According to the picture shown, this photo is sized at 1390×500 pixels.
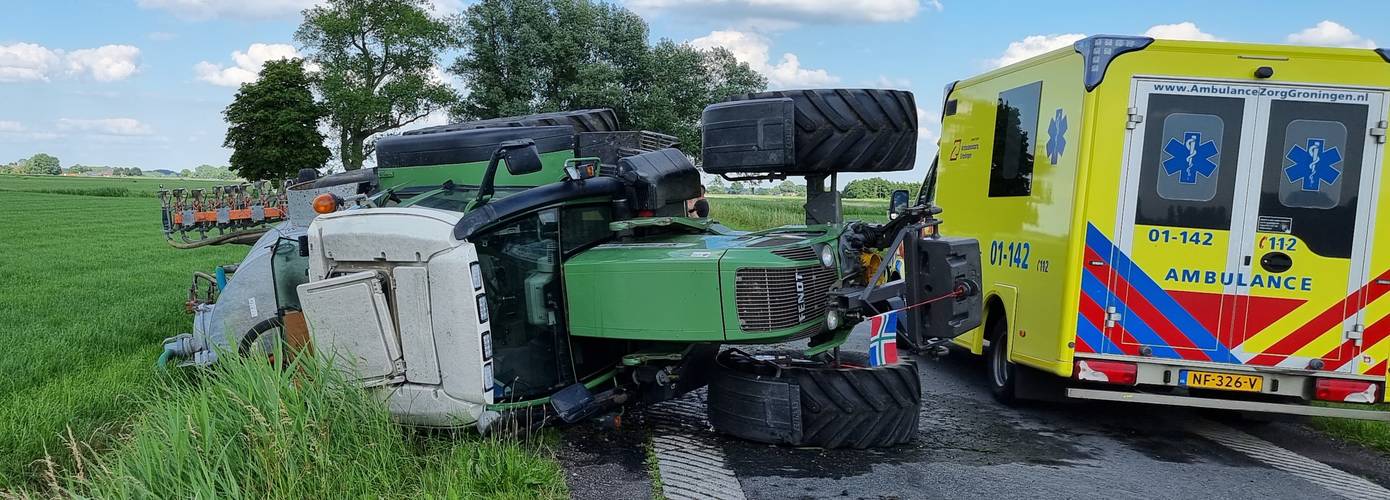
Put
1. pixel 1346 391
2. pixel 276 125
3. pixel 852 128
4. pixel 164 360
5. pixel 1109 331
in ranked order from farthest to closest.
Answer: pixel 276 125 → pixel 164 360 → pixel 852 128 → pixel 1109 331 → pixel 1346 391

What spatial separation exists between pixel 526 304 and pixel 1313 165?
5.00 meters

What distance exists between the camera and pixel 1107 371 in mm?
6602

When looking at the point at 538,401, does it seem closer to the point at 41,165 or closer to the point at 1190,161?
the point at 1190,161

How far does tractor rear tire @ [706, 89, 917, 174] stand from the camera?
677 centimetres

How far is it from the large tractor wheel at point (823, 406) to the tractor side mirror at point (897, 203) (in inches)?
38.6

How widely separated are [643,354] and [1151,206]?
3.41 meters

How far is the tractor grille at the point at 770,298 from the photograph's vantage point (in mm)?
5453

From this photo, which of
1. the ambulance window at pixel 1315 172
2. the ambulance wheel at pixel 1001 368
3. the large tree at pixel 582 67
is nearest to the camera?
the ambulance window at pixel 1315 172

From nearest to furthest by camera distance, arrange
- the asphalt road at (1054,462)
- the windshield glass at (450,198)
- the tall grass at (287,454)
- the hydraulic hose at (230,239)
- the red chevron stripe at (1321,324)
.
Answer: the tall grass at (287,454), the asphalt road at (1054,462), the windshield glass at (450,198), the red chevron stripe at (1321,324), the hydraulic hose at (230,239)

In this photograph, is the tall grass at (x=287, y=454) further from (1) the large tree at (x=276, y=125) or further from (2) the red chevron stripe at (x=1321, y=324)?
(1) the large tree at (x=276, y=125)

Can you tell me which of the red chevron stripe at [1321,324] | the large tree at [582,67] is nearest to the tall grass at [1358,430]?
the red chevron stripe at [1321,324]

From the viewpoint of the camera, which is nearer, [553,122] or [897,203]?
[897,203]

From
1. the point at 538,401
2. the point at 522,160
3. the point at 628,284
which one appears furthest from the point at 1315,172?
the point at 538,401

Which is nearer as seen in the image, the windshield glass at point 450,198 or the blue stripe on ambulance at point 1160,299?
the windshield glass at point 450,198
